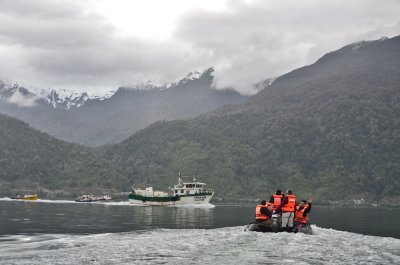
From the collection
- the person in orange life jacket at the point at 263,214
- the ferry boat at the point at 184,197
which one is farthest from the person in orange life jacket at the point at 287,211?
the ferry boat at the point at 184,197

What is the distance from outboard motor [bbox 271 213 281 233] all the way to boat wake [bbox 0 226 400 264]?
2.38 m

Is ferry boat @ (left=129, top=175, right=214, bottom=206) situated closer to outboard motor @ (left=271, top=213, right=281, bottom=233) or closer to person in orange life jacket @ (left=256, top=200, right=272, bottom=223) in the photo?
person in orange life jacket @ (left=256, top=200, right=272, bottom=223)

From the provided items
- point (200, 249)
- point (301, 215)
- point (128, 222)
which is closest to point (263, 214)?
point (301, 215)

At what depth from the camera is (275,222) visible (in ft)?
215

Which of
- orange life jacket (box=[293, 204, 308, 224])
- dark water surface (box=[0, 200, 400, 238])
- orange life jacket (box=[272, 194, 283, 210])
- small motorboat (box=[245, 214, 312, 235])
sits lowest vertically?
dark water surface (box=[0, 200, 400, 238])

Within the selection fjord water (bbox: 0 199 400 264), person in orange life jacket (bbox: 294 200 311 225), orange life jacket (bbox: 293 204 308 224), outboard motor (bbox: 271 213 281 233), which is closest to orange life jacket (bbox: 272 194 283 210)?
outboard motor (bbox: 271 213 281 233)

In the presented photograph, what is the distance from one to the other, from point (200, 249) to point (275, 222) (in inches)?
715

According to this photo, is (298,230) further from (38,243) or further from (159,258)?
(38,243)

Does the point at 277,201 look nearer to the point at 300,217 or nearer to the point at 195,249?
the point at 300,217

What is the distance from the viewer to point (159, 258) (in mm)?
44938

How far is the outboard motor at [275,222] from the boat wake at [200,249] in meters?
2.38

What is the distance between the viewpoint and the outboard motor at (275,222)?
6525cm

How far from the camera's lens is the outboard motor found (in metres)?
65.2

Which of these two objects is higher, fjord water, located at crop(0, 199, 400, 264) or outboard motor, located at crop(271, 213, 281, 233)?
outboard motor, located at crop(271, 213, 281, 233)
